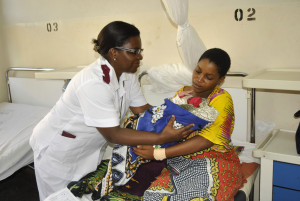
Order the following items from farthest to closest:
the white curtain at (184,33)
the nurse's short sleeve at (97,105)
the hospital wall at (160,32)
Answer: the hospital wall at (160,32), the white curtain at (184,33), the nurse's short sleeve at (97,105)

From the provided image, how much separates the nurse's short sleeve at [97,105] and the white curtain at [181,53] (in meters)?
0.78

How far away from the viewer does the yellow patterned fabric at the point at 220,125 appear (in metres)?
1.59

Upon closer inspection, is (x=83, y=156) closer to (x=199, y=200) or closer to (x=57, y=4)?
(x=199, y=200)

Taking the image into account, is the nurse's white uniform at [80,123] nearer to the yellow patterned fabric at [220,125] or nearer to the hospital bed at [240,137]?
the hospital bed at [240,137]

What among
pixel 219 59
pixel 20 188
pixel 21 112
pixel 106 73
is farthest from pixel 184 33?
pixel 20 188

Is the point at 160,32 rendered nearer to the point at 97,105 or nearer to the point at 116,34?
the point at 116,34

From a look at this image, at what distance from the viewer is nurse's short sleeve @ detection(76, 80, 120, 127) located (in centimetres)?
150

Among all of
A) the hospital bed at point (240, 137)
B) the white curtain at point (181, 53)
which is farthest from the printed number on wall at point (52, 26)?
the white curtain at point (181, 53)

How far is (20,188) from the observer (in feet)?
10.2

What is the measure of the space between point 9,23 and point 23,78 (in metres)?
0.72

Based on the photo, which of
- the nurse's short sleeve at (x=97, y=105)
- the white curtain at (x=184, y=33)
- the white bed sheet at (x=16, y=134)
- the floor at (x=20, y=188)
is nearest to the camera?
the nurse's short sleeve at (x=97, y=105)

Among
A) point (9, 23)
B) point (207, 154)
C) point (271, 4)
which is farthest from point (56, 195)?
point (9, 23)

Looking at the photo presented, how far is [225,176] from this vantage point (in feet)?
5.11

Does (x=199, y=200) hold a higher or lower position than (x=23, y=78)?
lower
